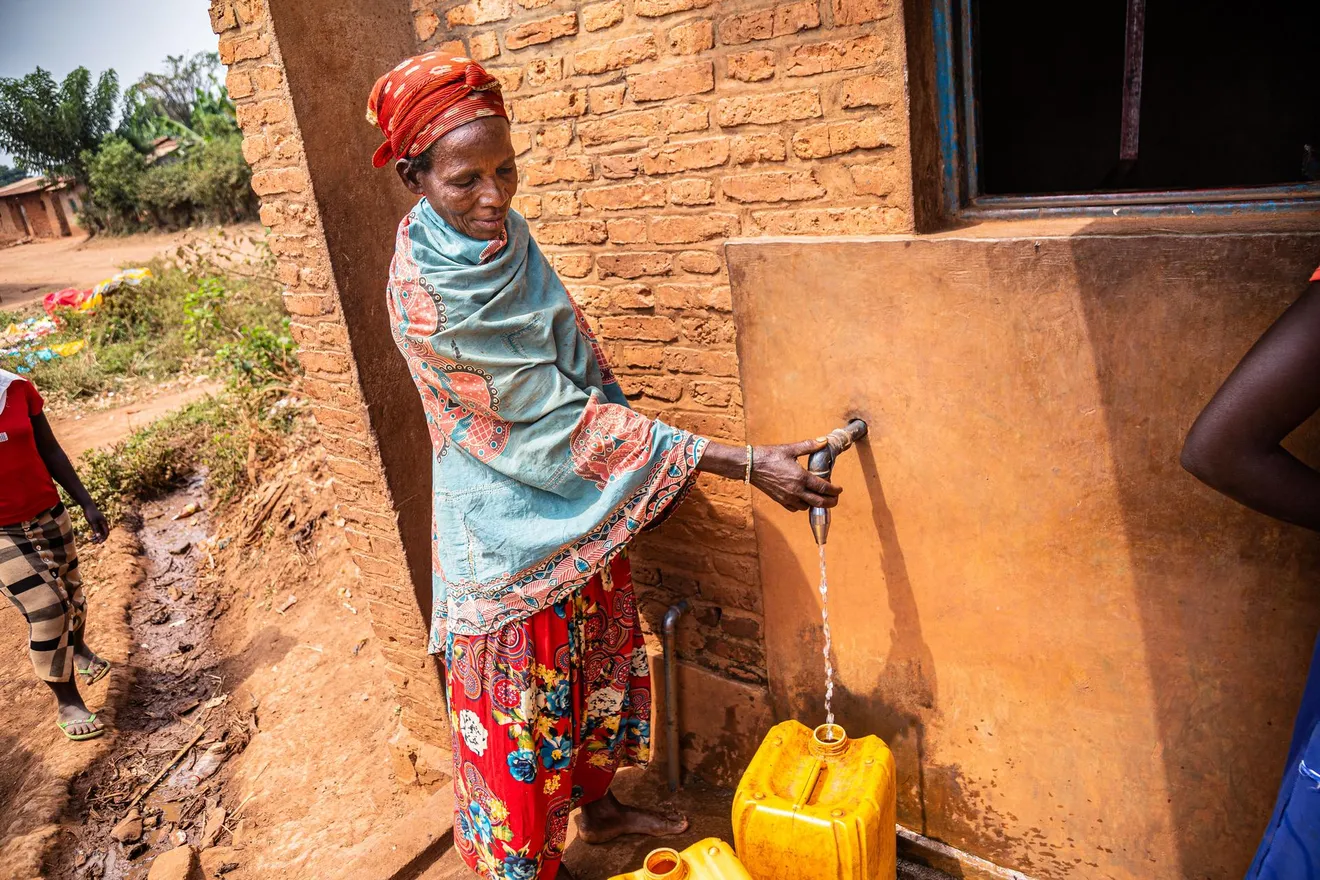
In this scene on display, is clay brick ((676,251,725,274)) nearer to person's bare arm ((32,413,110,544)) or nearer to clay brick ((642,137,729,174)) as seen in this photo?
clay brick ((642,137,729,174))

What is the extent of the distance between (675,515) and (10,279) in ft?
83.0

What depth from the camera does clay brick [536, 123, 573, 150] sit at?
2.46m

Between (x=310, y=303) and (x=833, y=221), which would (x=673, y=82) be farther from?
(x=310, y=303)

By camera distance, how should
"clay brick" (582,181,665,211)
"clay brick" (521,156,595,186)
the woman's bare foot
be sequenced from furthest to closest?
the woman's bare foot
"clay brick" (521,156,595,186)
"clay brick" (582,181,665,211)

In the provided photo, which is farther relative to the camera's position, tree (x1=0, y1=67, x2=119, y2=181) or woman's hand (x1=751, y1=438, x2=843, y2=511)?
tree (x1=0, y1=67, x2=119, y2=181)

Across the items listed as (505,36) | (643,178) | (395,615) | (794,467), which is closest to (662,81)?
(643,178)

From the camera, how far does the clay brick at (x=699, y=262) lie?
2311 mm

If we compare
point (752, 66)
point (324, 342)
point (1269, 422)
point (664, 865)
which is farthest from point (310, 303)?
point (1269, 422)

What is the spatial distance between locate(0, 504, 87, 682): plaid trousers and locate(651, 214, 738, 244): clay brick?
3.68m

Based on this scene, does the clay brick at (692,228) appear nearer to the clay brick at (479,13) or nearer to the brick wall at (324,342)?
the clay brick at (479,13)

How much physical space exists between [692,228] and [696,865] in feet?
5.16

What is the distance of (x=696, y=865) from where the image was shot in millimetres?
1765

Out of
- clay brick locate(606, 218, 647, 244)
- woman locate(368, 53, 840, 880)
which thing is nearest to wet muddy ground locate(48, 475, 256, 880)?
woman locate(368, 53, 840, 880)

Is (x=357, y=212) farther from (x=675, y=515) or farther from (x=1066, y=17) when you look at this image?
(x=1066, y=17)
